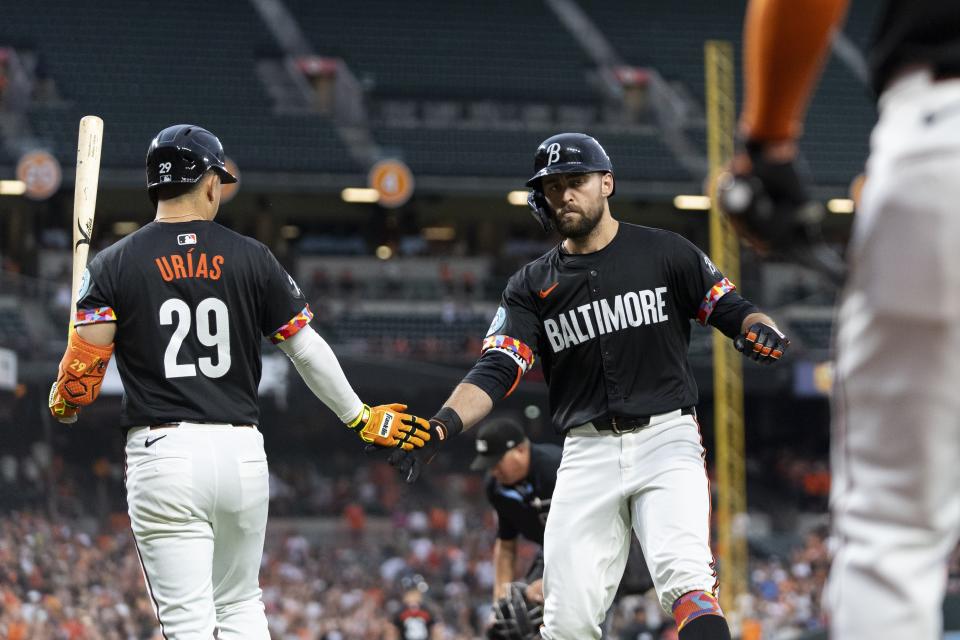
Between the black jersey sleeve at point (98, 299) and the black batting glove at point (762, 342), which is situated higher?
the black jersey sleeve at point (98, 299)

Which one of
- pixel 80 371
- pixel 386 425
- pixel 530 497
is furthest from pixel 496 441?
pixel 80 371

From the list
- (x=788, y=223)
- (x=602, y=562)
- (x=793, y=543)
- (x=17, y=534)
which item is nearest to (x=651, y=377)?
(x=602, y=562)

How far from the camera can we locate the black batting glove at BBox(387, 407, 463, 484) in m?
4.99

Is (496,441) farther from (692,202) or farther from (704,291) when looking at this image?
(692,202)

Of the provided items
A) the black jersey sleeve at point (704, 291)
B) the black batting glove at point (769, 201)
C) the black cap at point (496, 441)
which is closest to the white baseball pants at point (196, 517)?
the black jersey sleeve at point (704, 291)

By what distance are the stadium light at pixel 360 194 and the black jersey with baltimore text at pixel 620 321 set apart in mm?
24055

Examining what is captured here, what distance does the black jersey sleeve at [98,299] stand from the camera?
4852 mm

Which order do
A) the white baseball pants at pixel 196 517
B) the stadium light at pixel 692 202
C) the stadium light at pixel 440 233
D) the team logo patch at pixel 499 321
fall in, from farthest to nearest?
the stadium light at pixel 440 233, the stadium light at pixel 692 202, the team logo patch at pixel 499 321, the white baseball pants at pixel 196 517

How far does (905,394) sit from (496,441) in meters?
5.10

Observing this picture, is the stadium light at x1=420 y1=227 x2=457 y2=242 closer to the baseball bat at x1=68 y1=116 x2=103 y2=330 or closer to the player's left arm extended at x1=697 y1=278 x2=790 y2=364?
the baseball bat at x1=68 y1=116 x2=103 y2=330

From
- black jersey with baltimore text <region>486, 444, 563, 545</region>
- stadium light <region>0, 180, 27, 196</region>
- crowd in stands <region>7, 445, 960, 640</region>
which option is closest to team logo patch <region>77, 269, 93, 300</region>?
black jersey with baltimore text <region>486, 444, 563, 545</region>

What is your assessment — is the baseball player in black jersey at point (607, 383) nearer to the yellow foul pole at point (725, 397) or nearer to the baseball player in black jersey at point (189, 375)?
the baseball player in black jersey at point (189, 375)

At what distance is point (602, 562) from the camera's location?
5.12m

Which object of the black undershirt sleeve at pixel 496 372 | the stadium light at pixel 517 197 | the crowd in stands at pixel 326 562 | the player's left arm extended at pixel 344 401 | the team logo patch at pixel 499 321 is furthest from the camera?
the stadium light at pixel 517 197
